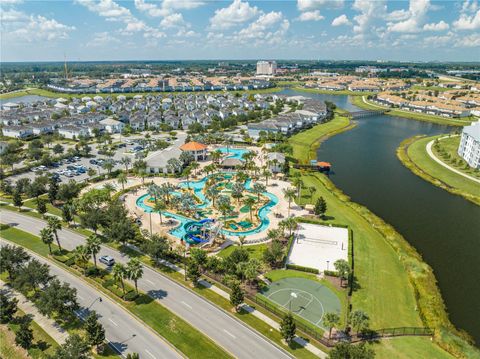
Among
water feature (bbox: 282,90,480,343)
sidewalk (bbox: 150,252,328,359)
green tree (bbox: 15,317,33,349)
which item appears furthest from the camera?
water feature (bbox: 282,90,480,343)

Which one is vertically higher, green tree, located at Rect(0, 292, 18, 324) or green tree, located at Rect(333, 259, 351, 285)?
green tree, located at Rect(333, 259, 351, 285)

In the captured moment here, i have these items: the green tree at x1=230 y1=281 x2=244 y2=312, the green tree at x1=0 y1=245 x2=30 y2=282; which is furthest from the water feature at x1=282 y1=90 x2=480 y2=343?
the green tree at x1=0 y1=245 x2=30 y2=282

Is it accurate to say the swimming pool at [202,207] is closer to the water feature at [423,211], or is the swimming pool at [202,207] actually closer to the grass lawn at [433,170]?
the water feature at [423,211]

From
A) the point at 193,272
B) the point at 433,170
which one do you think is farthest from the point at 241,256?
the point at 433,170

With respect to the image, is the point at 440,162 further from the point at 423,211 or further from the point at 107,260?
the point at 107,260

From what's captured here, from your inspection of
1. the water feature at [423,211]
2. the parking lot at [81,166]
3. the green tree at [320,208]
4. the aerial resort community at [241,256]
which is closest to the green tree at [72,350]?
the aerial resort community at [241,256]

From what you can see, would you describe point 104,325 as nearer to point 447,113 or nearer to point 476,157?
point 476,157

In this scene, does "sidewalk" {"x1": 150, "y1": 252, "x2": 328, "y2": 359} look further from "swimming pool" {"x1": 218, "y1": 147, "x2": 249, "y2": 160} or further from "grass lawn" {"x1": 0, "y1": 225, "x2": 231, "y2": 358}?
"swimming pool" {"x1": 218, "y1": 147, "x2": 249, "y2": 160}
